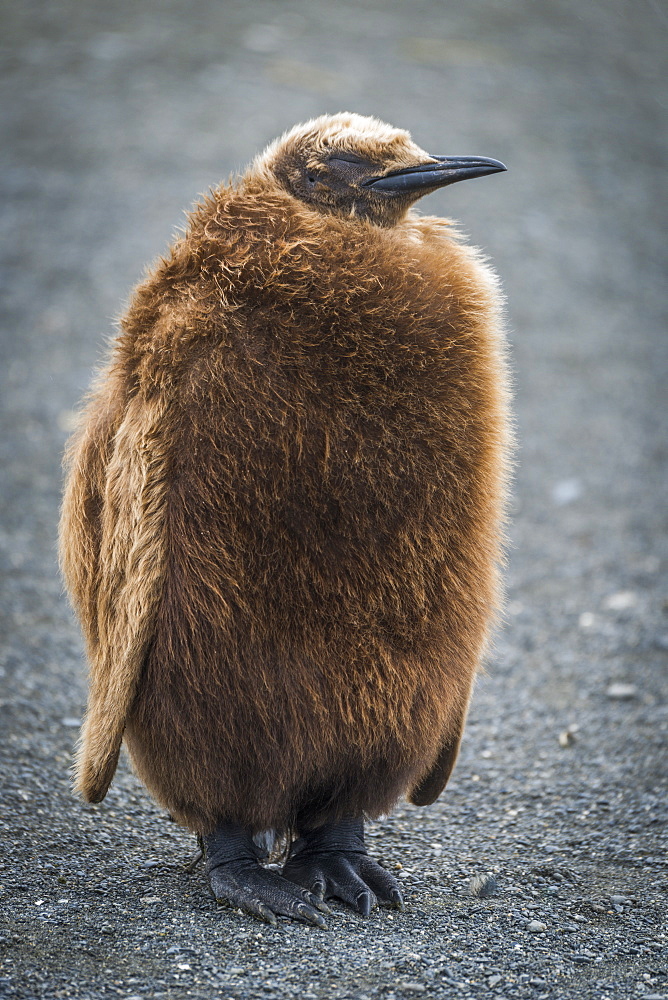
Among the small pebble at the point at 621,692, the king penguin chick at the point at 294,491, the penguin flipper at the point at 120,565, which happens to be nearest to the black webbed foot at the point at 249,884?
the king penguin chick at the point at 294,491

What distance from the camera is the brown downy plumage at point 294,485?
6.01ft

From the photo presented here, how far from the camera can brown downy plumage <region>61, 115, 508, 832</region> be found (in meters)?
1.83

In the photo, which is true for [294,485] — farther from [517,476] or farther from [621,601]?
[517,476]

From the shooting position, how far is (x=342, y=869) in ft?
6.99

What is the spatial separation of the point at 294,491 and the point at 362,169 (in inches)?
25.7

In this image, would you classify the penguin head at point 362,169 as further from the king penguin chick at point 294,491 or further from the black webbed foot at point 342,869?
the black webbed foot at point 342,869

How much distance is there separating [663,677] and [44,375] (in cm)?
359

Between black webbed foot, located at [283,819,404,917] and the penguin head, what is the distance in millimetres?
1327

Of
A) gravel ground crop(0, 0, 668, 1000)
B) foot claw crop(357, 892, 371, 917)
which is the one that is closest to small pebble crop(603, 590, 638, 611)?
gravel ground crop(0, 0, 668, 1000)

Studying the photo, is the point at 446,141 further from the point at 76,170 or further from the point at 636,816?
the point at 636,816

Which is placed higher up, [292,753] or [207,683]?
[207,683]

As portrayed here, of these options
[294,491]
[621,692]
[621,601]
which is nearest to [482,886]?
[294,491]

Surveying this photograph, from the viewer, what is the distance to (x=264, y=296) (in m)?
1.84

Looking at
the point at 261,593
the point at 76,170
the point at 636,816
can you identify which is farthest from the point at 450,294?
the point at 76,170
